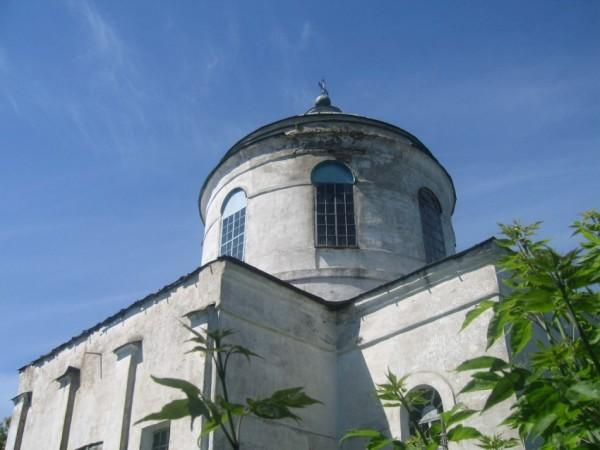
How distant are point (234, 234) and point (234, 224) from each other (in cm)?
28

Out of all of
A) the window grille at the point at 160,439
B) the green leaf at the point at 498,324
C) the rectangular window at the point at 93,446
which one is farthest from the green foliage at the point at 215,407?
the rectangular window at the point at 93,446

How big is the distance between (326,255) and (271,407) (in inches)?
461

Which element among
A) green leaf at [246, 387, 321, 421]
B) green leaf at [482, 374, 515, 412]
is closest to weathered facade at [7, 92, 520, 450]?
Answer: green leaf at [482, 374, 515, 412]

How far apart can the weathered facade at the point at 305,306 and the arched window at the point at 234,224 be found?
0.18 feet

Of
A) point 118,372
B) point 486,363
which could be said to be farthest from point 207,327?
point 486,363

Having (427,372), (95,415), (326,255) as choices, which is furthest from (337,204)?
(95,415)

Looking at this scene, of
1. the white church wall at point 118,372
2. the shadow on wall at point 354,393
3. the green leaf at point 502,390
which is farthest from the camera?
the shadow on wall at point 354,393

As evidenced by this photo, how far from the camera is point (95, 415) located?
12.3m

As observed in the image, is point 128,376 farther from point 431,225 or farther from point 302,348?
point 431,225

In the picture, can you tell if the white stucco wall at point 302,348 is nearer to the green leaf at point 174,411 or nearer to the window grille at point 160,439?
the window grille at point 160,439

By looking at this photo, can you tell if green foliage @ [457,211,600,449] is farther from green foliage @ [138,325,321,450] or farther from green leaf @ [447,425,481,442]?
green foliage @ [138,325,321,450]

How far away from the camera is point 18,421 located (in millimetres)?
14398

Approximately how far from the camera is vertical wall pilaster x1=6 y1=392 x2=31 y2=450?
560 inches

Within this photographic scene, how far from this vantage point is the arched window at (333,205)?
14.8 metres
